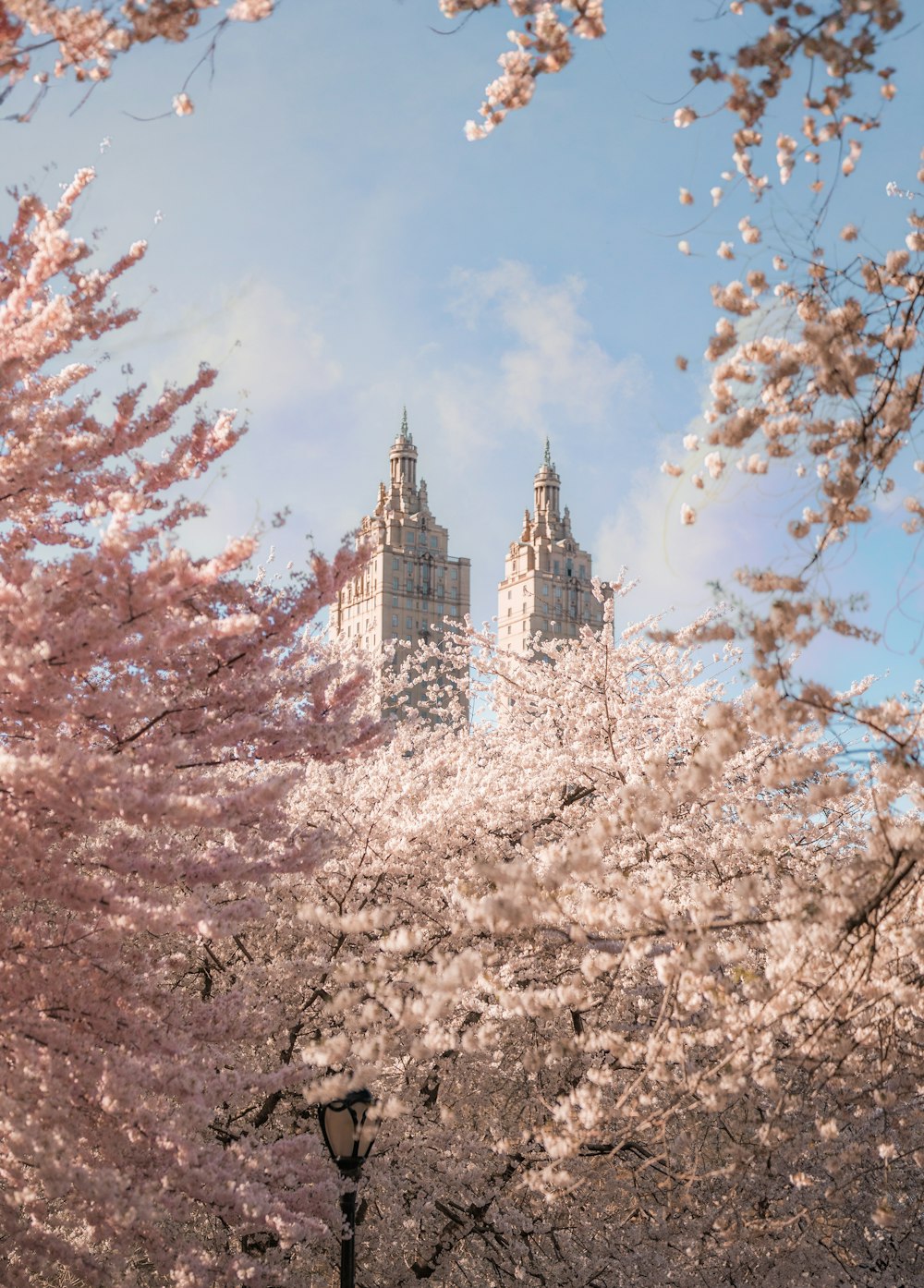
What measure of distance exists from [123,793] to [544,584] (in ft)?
333

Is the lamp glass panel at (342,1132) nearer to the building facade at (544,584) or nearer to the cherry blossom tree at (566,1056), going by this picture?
the cherry blossom tree at (566,1056)

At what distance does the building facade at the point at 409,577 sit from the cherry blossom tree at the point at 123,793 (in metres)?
88.0

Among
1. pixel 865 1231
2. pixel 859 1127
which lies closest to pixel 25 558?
pixel 859 1127

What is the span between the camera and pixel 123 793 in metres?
5.24

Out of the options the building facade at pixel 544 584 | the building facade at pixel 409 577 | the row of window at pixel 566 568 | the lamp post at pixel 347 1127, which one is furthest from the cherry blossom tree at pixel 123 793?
the row of window at pixel 566 568

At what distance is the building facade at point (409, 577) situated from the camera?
100000 millimetres

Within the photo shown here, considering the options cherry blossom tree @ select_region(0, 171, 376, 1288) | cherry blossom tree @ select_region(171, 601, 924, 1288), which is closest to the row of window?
cherry blossom tree @ select_region(171, 601, 924, 1288)

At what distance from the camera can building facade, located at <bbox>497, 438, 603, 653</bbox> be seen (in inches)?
4077

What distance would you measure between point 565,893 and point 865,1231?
5856mm

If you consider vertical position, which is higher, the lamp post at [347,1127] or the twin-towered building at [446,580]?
the twin-towered building at [446,580]

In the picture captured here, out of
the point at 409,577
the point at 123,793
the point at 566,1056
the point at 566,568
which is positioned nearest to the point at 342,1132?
the point at 566,1056

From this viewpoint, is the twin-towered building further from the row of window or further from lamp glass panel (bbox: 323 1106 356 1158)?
lamp glass panel (bbox: 323 1106 356 1158)

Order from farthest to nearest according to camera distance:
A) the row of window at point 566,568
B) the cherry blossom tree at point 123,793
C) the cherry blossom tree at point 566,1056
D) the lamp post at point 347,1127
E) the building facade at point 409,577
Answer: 1. the row of window at point 566,568
2. the building facade at point 409,577
3. the cherry blossom tree at point 566,1056
4. the lamp post at point 347,1127
5. the cherry blossom tree at point 123,793

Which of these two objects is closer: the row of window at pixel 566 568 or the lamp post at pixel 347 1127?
the lamp post at pixel 347 1127
